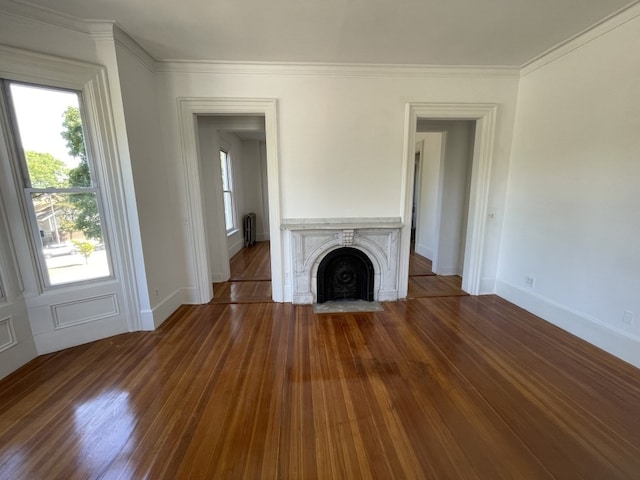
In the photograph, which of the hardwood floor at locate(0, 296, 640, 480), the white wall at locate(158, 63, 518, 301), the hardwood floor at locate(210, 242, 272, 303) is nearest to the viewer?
the hardwood floor at locate(0, 296, 640, 480)

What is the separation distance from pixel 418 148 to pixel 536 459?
210 inches

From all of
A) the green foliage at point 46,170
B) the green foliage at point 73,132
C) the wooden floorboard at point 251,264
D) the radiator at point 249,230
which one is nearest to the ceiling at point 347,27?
the green foliage at point 73,132

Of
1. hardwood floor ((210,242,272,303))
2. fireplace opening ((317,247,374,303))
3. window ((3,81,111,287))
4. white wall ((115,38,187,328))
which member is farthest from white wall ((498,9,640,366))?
window ((3,81,111,287))

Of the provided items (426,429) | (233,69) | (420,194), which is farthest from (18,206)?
(420,194)

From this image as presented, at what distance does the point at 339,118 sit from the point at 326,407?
2.90m

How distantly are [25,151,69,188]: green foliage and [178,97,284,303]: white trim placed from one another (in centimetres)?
106

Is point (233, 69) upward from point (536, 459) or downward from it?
upward

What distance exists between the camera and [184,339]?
2562 millimetres

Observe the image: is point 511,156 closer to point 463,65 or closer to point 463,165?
point 463,165

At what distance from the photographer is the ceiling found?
2.01 metres

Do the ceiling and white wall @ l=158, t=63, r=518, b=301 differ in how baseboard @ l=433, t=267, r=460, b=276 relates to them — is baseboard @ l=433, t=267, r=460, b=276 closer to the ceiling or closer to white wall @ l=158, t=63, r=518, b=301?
white wall @ l=158, t=63, r=518, b=301

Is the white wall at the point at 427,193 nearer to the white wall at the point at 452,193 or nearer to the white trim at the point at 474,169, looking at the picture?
the white wall at the point at 452,193

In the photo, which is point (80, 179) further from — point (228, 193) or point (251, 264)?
point (228, 193)

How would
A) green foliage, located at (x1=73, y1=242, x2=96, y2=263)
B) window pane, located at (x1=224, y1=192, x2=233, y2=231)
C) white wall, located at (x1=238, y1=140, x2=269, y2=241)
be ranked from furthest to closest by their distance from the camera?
white wall, located at (x1=238, y1=140, x2=269, y2=241) → window pane, located at (x1=224, y1=192, x2=233, y2=231) → green foliage, located at (x1=73, y1=242, x2=96, y2=263)
